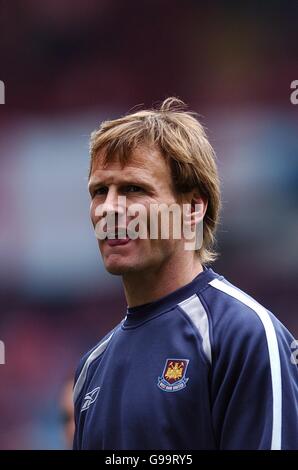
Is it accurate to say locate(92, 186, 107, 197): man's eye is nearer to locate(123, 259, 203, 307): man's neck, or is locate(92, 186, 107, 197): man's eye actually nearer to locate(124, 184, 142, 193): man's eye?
locate(124, 184, 142, 193): man's eye

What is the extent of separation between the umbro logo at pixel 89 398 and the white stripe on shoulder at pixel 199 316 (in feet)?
1.35

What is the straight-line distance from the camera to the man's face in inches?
101

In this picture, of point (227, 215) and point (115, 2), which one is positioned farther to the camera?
point (115, 2)

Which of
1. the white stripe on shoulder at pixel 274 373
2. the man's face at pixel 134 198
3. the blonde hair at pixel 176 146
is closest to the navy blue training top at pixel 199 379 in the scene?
the white stripe on shoulder at pixel 274 373

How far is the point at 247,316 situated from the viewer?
238 centimetres

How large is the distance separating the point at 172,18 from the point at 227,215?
2.04 m

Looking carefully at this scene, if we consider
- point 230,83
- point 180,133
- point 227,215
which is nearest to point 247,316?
point 180,133

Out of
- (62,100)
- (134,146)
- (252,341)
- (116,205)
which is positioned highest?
(62,100)

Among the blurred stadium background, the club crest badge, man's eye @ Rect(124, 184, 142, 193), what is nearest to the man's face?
man's eye @ Rect(124, 184, 142, 193)

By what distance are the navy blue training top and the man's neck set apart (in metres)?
0.03

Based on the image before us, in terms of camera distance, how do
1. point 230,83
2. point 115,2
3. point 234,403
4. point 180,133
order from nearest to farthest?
1. point 234,403
2. point 180,133
3. point 230,83
4. point 115,2

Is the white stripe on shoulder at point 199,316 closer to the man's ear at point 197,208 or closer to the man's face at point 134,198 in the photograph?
the man's face at point 134,198

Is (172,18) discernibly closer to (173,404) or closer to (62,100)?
(62,100)

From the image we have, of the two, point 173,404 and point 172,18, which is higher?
point 172,18
